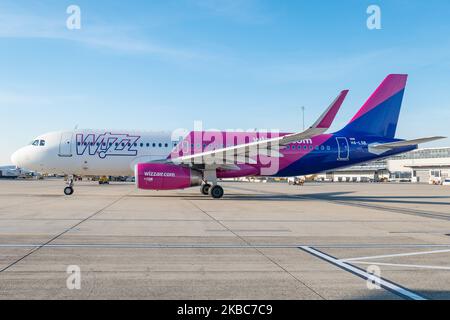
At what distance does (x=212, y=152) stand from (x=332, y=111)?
6238mm

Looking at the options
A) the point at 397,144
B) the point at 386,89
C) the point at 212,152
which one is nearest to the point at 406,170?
the point at 386,89

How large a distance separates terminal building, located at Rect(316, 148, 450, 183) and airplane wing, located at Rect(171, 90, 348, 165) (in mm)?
81414

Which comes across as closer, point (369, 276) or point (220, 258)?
point (369, 276)

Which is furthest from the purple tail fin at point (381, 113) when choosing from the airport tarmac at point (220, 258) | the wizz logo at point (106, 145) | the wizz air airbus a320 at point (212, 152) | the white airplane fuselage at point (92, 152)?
the airport tarmac at point (220, 258)

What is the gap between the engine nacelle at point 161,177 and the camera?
20422 millimetres

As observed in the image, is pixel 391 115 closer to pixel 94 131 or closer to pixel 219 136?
pixel 219 136

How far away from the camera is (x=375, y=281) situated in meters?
5.70

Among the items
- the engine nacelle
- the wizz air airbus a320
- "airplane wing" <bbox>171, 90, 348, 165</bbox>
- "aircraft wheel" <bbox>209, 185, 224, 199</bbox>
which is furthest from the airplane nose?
"aircraft wheel" <bbox>209, 185, 224, 199</bbox>

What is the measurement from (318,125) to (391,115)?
384 inches

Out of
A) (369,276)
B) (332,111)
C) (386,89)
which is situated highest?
(386,89)

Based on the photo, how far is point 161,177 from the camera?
20531 mm

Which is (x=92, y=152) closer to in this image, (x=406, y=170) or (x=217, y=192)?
(x=217, y=192)

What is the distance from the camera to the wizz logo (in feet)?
75.3
